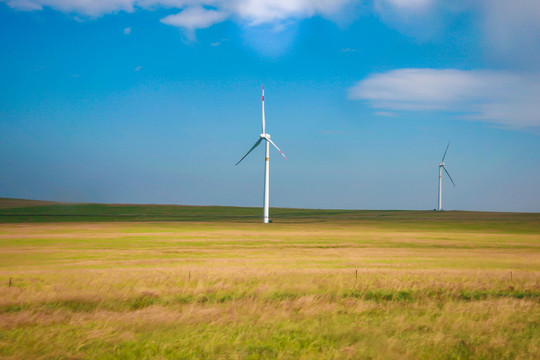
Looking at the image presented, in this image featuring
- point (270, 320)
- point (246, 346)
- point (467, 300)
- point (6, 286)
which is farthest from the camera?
point (6, 286)

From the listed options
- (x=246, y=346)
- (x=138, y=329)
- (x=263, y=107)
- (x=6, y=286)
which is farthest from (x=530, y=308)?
(x=263, y=107)

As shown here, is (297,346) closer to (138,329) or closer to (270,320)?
(270,320)

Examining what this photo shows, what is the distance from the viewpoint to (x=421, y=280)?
17547 millimetres

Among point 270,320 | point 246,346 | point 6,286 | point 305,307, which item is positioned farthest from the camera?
point 6,286

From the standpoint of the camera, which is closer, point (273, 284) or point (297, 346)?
point (297, 346)

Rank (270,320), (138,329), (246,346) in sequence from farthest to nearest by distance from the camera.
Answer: (270,320), (138,329), (246,346)

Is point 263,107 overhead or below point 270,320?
overhead

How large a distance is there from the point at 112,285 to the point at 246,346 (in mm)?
8220

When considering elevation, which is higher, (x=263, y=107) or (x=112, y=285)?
(x=263, y=107)

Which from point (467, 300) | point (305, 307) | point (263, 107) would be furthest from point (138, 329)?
point (263, 107)

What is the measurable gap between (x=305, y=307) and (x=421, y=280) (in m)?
6.93

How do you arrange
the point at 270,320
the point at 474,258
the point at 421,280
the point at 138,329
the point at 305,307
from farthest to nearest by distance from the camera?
the point at 474,258 → the point at 421,280 → the point at 305,307 → the point at 270,320 → the point at 138,329

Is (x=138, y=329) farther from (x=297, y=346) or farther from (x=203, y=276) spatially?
(x=203, y=276)

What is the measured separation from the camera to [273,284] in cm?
1620
